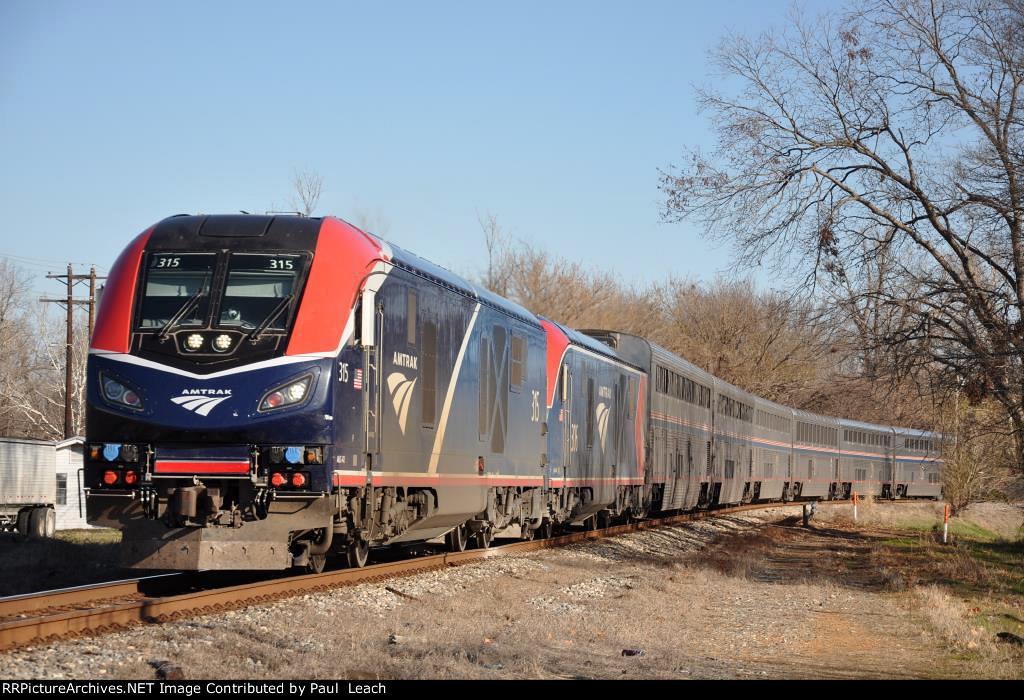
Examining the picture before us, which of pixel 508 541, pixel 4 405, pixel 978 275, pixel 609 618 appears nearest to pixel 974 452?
pixel 978 275

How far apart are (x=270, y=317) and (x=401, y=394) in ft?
7.22

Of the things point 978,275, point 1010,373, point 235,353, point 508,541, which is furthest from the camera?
point 508,541

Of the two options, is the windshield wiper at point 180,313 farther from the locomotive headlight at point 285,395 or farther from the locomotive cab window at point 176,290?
the locomotive headlight at point 285,395

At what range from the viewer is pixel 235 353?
10594 mm

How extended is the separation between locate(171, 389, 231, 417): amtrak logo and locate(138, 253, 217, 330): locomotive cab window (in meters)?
0.68

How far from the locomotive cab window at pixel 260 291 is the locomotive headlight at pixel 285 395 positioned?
55cm

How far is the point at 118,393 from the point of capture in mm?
10711

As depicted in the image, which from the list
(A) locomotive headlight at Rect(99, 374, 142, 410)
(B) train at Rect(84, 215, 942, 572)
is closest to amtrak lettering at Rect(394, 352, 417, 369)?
(B) train at Rect(84, 215, 942, 572)

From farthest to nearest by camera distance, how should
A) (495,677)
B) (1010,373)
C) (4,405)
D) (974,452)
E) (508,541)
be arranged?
1. (4,405)
2. (974,452)
3. (508,541)
4. (1010,373)
5. (495,677)

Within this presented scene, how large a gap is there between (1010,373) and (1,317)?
2364 inches

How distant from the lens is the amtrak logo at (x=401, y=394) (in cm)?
1228

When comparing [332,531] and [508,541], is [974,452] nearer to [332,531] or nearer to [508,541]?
[508,541]

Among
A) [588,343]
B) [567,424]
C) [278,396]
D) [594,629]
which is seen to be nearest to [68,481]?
[588,343]

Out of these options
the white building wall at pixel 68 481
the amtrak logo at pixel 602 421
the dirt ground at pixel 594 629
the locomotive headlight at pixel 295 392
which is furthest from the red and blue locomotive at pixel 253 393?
the white building wall at pixel 68 481
